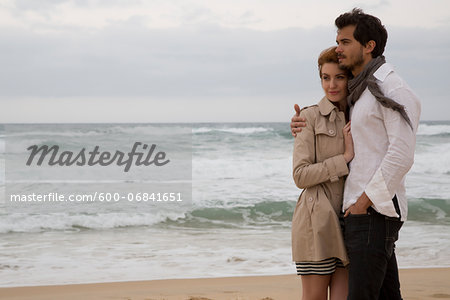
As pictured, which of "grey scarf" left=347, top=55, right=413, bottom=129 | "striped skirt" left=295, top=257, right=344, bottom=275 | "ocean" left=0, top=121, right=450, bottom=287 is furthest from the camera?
"ocean" left=0, top=121, right=450, bottom=287

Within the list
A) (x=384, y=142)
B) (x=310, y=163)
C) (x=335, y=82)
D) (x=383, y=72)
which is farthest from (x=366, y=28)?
(x=310, y=163)

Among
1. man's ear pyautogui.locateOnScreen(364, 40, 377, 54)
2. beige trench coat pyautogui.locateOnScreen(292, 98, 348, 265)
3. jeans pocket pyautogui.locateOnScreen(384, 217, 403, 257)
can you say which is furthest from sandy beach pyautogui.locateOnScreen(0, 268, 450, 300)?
man's ear pyautogui.locateOnScreen(364, 40, 377, 54)

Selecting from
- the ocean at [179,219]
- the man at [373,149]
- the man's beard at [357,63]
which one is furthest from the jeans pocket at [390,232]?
the ocean at [179,219]

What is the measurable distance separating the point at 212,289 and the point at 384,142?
3.55 metres

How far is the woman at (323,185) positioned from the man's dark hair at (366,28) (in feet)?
0.70

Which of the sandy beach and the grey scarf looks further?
the sandy beach

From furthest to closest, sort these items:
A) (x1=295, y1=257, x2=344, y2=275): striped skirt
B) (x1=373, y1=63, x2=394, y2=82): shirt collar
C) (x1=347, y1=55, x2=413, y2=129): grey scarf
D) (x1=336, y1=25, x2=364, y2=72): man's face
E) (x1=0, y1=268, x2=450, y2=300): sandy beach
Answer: (x1=0, y1=268, x2=450, y2=300): sandy beach
(x1=295, y1=257, x2=344, y2=275): striped skirt
(x1=336, y1=25, x2=364, y2=72): man's face
(x1=373, y1=63, x2=394, y2=82): shirt collar
(x1=347, y1=55, x2=413, y2=129): grey scarf

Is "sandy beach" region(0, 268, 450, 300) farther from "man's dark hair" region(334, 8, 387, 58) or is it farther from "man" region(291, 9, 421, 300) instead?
"man's dark hair" region(334, 8, 387, 58)

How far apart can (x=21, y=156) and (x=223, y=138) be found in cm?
802

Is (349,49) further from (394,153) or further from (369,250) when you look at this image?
(369,250)

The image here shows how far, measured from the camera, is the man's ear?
249cm

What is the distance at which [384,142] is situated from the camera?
7.88 feet

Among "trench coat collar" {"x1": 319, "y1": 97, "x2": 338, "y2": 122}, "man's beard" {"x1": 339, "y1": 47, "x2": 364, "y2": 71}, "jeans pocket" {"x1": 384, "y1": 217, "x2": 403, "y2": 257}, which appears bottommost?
"jeans pocket" {"x1": 384, "y1": 217, "x2": 403, "y2": 257}

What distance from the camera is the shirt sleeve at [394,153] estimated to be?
231cm
